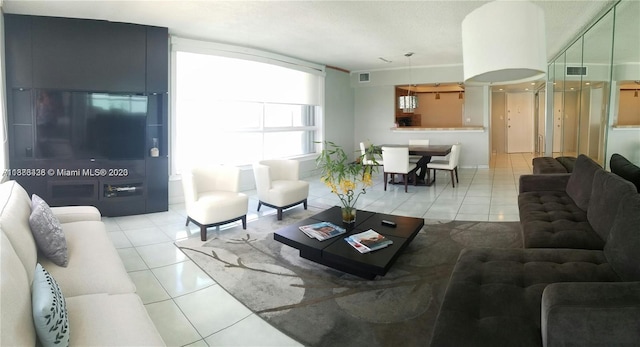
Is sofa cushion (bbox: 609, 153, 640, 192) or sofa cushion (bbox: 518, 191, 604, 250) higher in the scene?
sofa cushion (bbox: 609, 153, 640, 192)

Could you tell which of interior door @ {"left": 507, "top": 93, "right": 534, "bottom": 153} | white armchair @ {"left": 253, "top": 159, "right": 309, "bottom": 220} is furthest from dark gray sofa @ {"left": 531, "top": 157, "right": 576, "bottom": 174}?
interior door @ {"left": 507, "top": 93, "right": 534, "bottom": 153}

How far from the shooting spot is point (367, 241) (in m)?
2.94

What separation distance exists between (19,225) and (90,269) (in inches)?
16.9

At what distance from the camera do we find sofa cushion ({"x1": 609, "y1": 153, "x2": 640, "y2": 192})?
9.64 feet

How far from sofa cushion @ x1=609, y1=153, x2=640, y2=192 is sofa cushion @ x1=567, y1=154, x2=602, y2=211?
231mm

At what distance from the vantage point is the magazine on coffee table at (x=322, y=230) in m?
3.10

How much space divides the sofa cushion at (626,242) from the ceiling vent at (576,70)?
3.92m

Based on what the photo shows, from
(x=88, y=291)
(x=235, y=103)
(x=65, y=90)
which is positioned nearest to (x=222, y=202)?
(x=88, y=291)

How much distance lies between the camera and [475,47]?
165cm

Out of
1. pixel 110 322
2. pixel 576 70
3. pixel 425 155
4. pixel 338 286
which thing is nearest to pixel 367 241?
pixel 338 286

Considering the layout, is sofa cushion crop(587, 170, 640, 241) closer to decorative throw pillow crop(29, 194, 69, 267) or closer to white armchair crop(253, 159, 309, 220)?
white armchair crop(253, 159, 309, 220)

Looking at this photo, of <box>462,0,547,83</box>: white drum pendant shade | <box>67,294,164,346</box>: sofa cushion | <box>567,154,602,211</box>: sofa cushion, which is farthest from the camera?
<box>567,154,602,211</box>: sofa cushion

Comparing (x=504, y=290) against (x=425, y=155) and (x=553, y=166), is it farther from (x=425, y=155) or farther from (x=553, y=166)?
(x=425, y=155)

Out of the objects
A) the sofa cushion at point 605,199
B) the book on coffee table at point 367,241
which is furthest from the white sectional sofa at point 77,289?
the sofa cushion at point 605,199
